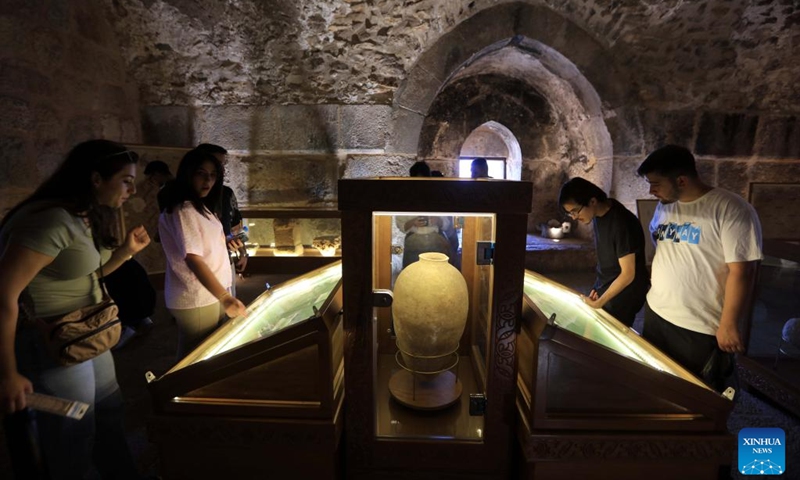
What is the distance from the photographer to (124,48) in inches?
188

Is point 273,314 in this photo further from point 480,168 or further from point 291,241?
point 291,241

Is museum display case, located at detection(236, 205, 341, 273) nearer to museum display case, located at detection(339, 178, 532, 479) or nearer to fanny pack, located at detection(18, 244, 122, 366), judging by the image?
museum display case, located at detection(339, 178, 532, 479)

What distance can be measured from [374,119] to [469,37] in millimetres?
1549

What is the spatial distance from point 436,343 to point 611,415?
82 cm

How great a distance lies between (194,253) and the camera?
7.13ft

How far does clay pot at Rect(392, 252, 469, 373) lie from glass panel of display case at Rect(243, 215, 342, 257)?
3511mm

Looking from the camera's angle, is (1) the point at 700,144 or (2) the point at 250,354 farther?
(1) the point at 700,144

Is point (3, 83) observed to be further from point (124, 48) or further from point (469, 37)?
point (469, 37)

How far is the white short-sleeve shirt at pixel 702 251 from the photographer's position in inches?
76.1

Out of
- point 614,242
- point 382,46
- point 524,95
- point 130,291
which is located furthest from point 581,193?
point 524,95

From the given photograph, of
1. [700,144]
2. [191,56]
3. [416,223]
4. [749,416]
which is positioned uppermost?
[191,56]

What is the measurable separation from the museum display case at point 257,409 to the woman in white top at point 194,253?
1.54 feet

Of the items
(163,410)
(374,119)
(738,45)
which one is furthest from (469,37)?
(163,410)

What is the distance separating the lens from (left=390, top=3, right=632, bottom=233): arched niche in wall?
4.95 metres
